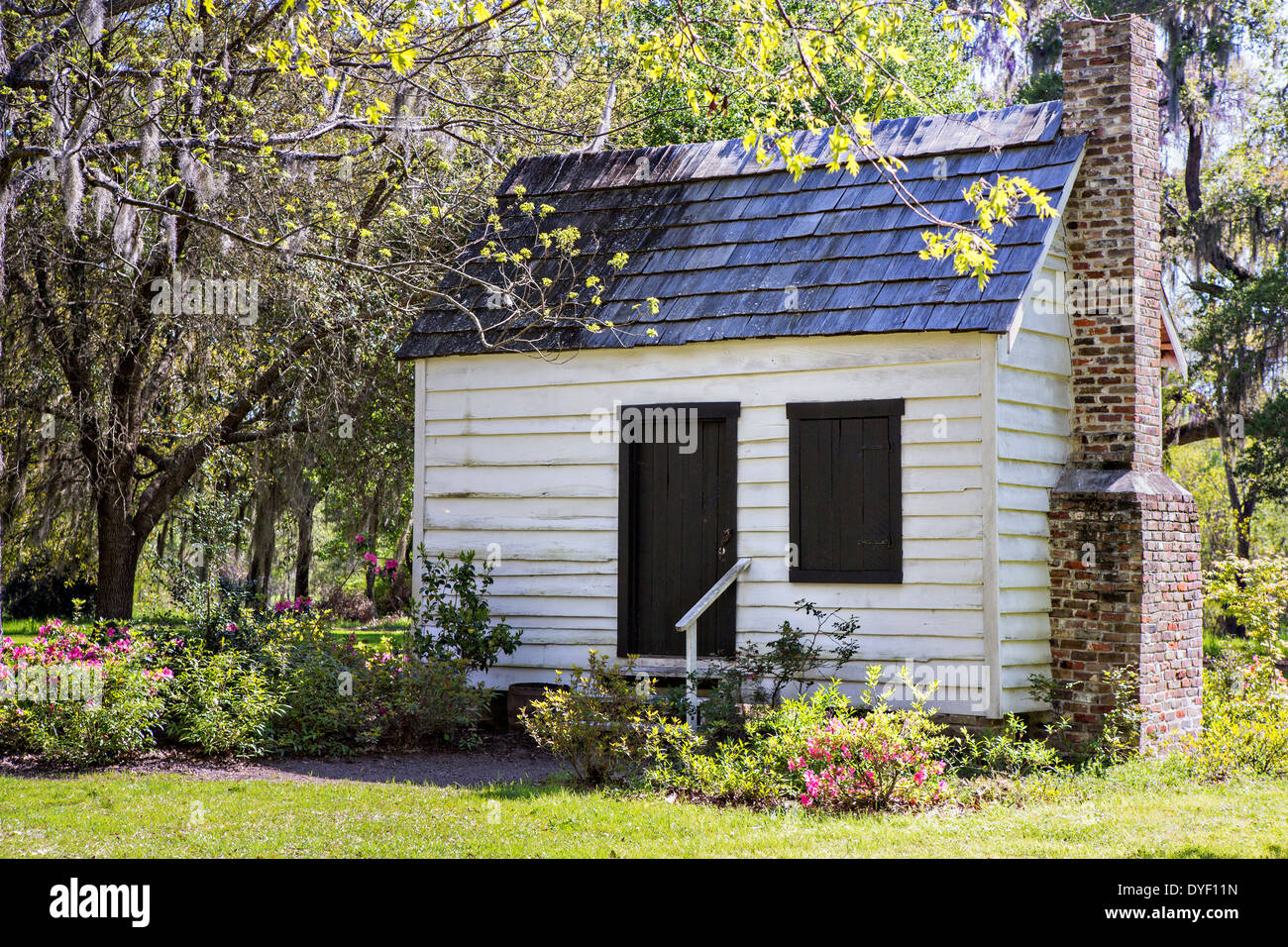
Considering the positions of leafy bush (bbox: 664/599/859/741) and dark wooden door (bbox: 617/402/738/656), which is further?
dark wooden door (bbox: 617/402/738/656)

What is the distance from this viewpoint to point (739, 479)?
32.3 feet

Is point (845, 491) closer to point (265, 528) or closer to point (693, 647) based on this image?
point (693, 647)

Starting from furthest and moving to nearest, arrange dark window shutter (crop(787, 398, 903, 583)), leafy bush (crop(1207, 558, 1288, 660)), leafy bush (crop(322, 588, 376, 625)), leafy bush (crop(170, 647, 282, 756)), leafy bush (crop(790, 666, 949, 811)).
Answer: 1. leafy bush (crop(322, 588, 376, 625))
2. leafy bush (crop(1207, 558, 1288, 660))
3. dark window shutter (crop(787, 398, 903, 583))
4. leafy bush (crop(170, 647, 282, 756))
5. leafy bush (crop(790, 666, 949, 811))

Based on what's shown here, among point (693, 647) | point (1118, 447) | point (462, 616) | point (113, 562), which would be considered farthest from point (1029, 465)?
point (113, 562)

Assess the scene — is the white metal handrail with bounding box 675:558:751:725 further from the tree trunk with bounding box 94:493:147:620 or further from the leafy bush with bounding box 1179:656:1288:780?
the tree trunk with bounding box 94:493:147:620

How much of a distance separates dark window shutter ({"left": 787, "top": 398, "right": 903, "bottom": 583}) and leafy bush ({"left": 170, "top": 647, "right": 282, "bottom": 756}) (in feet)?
14.5

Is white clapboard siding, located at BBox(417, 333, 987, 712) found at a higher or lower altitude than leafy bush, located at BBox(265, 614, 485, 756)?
higher

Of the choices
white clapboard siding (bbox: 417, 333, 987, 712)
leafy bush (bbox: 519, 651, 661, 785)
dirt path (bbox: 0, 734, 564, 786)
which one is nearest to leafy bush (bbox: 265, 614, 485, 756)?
dirt path (bbox: 0, 734, 564, 786)

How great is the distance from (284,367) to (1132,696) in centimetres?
1202

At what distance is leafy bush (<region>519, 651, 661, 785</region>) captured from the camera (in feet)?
26.1

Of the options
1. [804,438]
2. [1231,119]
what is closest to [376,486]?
[804,438]

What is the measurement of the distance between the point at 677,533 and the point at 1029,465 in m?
3.01

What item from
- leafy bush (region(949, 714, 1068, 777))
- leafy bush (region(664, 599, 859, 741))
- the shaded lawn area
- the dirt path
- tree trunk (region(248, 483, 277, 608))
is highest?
tree trunk (region(248, 483, 277, 608))

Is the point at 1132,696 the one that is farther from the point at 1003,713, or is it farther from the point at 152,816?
the point at 152,816
